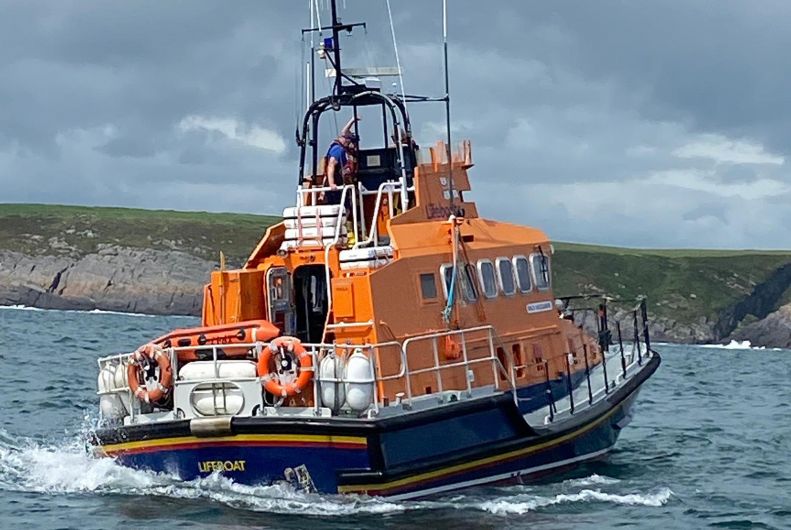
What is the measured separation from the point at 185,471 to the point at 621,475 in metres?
5.66

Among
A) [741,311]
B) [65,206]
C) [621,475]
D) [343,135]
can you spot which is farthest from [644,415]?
[65,206]

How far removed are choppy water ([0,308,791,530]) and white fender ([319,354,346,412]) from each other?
0.96 metres

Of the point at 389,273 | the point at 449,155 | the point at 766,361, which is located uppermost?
the point at 449,155

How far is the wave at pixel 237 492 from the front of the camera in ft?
45.5

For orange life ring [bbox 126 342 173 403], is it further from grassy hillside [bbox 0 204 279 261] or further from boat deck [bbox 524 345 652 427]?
grassy hillside [bbox 0 204 279 261]

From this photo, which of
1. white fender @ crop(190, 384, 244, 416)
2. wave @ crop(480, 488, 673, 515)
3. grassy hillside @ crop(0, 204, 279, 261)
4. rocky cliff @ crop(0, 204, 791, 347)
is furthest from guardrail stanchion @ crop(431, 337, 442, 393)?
grassy hillside @ crop(0, 204, 279, 261)

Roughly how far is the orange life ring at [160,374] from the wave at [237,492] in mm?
839

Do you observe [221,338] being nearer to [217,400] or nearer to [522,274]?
[217,400]

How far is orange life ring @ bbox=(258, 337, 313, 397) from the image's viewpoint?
46.3 ft

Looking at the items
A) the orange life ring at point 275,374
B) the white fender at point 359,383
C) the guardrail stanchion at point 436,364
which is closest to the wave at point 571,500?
the guardrail stanchion at point 436,364

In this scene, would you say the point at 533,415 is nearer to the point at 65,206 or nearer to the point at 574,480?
the point at 574,480

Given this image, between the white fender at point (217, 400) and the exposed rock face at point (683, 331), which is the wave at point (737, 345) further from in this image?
the white fender at point (217, 400)

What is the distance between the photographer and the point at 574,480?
16.3 metres

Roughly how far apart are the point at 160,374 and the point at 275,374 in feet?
4.45
